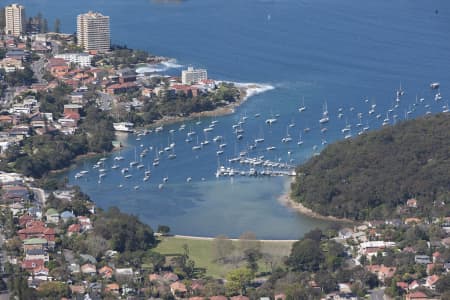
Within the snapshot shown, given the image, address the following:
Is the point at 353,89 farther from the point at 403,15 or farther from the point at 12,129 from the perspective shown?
the point at 403,15

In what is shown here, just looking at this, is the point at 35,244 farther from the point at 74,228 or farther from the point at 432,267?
the point at 432,267

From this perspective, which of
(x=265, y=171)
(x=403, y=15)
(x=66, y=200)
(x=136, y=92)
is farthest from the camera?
(x=403, y=15)

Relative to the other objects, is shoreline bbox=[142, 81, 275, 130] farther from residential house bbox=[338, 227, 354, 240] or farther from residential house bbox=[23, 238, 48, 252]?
residential house bbox=[23, 238, 48, 252]

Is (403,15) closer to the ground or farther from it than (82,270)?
farther from it

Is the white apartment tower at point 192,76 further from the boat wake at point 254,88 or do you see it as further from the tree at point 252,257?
the tree at point 252,257

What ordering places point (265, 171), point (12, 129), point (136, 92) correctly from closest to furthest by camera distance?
point (265, 171)
point (12, 129)
point (136, 92)

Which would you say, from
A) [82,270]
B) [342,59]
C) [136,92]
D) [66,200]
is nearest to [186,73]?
[136,92]
